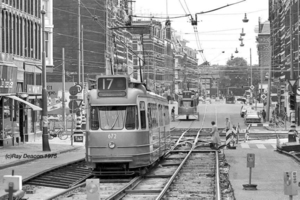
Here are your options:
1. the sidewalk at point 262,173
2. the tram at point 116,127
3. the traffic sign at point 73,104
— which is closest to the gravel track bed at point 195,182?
the sidewalk at point 262,173

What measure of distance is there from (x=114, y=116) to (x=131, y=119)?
0.54 meters

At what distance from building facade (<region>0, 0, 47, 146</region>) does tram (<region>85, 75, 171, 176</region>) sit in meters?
15.7

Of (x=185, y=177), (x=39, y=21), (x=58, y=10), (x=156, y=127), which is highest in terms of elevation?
(x=58, y=10)

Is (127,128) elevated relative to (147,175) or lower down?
elevated

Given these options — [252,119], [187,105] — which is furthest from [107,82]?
[187,105]

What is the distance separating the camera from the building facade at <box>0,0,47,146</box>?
38.2 meters

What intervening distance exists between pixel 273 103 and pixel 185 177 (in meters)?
74.7

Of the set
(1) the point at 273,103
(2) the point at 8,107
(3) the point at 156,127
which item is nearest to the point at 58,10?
(1) the point at 273,103

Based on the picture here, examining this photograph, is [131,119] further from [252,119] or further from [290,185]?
[252,119]

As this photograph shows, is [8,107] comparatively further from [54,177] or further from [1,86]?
[54,177]

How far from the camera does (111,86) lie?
21469 millimetres

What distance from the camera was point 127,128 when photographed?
21188mm

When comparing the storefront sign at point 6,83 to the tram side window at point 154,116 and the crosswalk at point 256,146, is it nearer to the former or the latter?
the crosswalk at point 256,146

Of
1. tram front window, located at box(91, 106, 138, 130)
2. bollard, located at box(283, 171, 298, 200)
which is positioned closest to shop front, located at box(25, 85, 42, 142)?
tram front window, located at box(91, 106, 138, 130)
